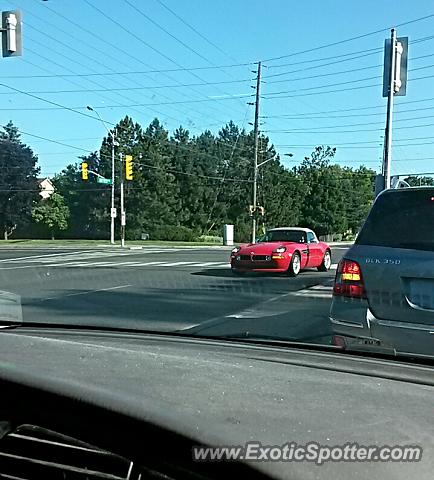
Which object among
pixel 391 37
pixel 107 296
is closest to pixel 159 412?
pixel 107 296

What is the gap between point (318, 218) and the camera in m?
38.0

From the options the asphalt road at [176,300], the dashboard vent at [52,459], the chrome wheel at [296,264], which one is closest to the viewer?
the dashboard vent at [52,459]

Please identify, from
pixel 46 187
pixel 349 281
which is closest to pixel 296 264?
pixel 349 281

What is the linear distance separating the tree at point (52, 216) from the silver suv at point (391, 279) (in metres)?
75.9

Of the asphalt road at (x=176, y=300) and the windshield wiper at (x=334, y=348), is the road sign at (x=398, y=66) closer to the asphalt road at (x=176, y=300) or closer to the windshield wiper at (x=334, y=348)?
the asphalt road at (x=176, y=300)

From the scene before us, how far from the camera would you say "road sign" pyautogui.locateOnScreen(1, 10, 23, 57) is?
43.7 ft

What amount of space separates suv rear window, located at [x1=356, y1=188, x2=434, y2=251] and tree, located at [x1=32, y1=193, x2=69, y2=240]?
75917 millimetres

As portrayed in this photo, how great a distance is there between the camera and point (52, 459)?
192 centimetres

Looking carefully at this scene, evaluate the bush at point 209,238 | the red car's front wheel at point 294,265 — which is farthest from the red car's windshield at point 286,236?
the bush at point 209,238

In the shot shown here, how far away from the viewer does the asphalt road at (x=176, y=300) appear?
812cm

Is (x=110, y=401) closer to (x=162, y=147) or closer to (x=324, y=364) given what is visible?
(x=324, y=364)

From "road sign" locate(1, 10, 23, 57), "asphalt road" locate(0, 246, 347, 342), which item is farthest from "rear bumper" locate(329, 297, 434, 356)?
"road sign" locate(1, 10, 23, 57)

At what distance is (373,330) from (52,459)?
3.22 m

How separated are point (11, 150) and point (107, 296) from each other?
66.7m
